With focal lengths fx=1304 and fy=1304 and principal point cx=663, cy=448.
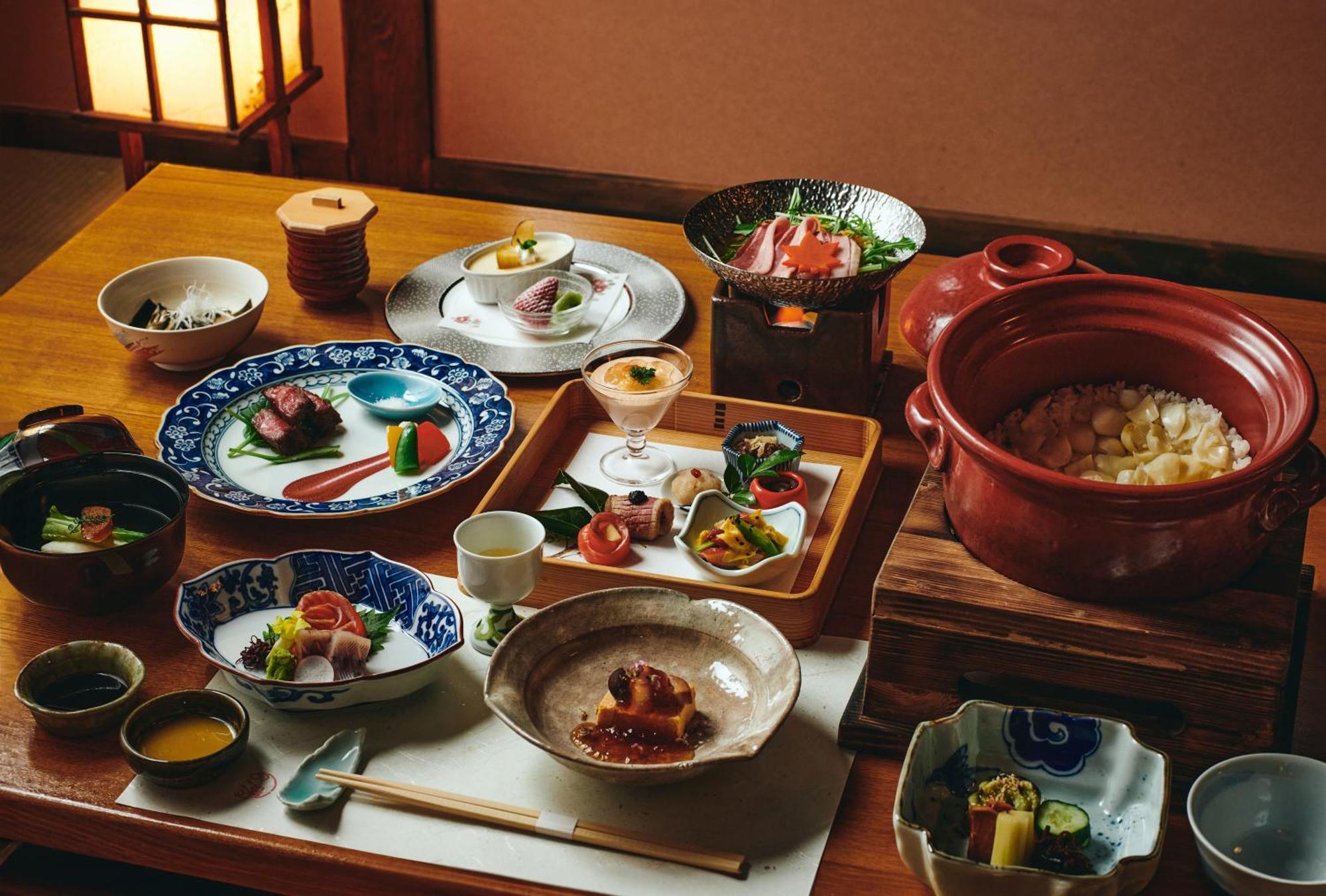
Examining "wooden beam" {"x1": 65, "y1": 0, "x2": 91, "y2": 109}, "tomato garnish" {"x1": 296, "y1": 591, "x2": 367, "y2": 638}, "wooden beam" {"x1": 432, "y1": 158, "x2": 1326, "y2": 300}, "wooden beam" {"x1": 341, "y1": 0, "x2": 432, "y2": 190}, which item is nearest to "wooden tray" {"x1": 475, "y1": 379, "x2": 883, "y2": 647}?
"tomato garnish" {"x1": 296, "y1": 591, "x2": 367, "y2": 638}

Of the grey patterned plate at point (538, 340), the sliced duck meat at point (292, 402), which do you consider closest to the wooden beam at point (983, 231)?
the grey patterned plate at point (538, 340)

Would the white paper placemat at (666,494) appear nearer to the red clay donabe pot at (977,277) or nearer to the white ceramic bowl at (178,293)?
the red clay donabe pot at (977,277)

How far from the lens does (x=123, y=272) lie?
2.39 metres

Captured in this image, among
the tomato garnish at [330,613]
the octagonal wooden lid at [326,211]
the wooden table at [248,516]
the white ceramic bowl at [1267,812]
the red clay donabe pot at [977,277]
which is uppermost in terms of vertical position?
the red clay donabe pot at [977,277]

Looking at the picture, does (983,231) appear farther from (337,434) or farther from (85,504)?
(85,504)

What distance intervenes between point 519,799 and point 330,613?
0.34 metres

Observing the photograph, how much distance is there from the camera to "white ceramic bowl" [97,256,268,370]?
2.10m

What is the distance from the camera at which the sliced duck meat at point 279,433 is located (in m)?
1.92

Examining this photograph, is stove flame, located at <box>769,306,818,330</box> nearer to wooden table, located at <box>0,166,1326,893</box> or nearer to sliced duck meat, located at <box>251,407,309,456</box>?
wooden table, located at <box>0,166,1326,893</box>

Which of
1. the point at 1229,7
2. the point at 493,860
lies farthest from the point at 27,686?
the point at 1229,7

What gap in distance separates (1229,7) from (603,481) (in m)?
3.14

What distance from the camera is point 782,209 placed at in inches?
85.5

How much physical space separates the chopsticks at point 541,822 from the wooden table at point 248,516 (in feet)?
0.22

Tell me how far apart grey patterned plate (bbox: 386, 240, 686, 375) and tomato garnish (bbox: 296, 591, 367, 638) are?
680 mm
